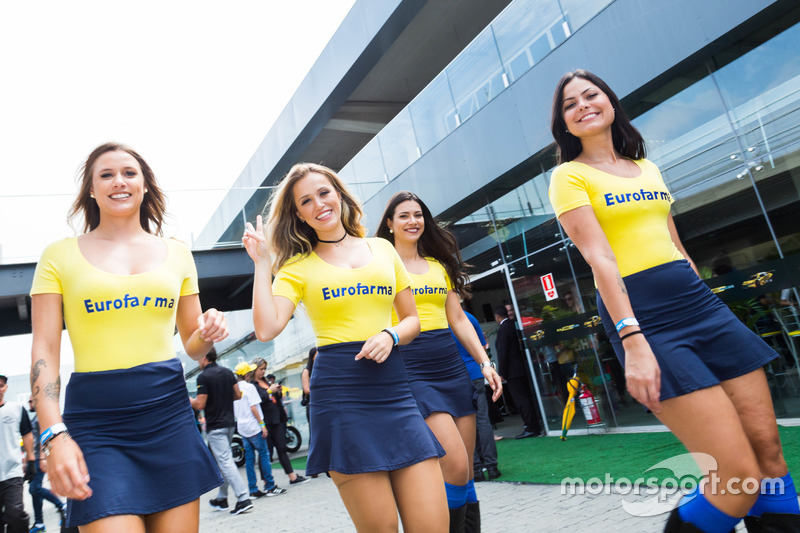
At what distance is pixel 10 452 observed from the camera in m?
5.65

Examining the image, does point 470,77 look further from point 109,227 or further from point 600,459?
point 109,227

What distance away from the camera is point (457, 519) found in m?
2.94

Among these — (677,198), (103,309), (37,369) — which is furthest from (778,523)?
(677,198)

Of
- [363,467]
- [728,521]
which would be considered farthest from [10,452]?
[728,521]

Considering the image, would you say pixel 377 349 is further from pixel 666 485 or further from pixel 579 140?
pixel 666 485

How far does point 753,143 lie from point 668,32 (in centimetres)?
137

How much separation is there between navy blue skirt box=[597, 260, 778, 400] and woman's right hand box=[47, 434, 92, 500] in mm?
1728

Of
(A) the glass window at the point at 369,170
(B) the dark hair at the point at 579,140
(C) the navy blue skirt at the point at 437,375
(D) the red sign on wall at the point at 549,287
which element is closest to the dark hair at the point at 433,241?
(C) the navy blue skirt at the point at 437,375

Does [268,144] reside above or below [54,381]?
above

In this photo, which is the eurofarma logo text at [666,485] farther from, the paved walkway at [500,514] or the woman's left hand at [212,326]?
the woman's left hand at [212,326]

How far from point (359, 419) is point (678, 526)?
3.68 feet

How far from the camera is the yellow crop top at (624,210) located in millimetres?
2066

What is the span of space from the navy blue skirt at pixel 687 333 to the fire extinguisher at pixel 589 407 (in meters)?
6.02

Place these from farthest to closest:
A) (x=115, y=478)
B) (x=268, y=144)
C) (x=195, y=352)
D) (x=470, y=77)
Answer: (x=268, y=144) → (x=470, y=77) → (x=195, y=352) → (x=115, y=478)
